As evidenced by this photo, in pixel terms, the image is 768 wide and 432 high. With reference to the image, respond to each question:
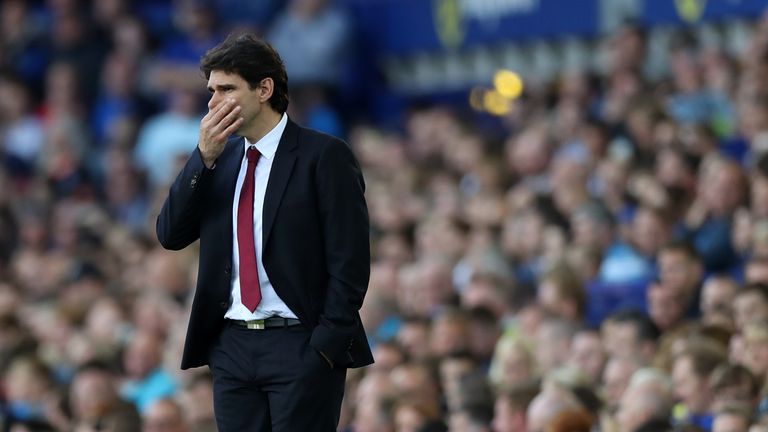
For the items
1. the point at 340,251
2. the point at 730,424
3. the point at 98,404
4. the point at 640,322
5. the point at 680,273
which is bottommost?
the point at 730,424

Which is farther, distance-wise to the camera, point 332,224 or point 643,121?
Result: point 643,121

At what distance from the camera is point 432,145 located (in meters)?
14.3

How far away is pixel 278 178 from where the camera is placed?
5.74 metres

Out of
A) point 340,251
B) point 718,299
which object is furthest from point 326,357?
point 718,299

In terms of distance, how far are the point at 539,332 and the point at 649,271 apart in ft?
3.77

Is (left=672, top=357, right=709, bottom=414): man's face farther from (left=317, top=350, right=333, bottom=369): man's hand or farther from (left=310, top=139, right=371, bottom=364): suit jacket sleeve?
(left=317, top=350, right=333, bottom=369): man's hand

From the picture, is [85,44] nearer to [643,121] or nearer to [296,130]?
[643,121]

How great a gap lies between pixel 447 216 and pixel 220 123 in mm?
6657

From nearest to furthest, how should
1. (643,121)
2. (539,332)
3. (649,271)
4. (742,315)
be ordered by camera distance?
1. (742,315)
2. (539,332)
3. (649,271)
4. (643,121)

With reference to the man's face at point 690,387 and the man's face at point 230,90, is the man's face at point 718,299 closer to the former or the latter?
the man's face at point 690,387

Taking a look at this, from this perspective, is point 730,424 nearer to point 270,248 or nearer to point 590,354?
point 590,354

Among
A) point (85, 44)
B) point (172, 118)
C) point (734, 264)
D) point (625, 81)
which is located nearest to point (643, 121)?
point (625, 81)

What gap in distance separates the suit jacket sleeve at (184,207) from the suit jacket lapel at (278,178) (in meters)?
0.23

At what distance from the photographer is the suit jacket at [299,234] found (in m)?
5.66
